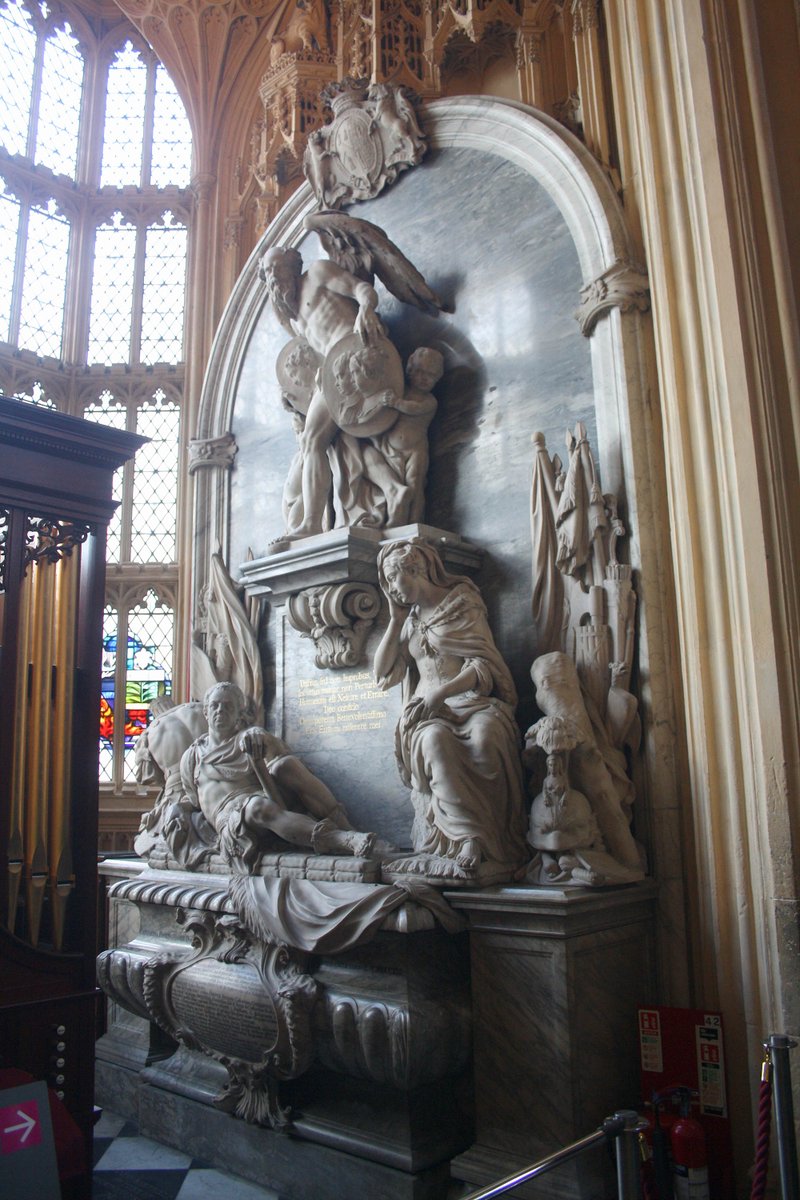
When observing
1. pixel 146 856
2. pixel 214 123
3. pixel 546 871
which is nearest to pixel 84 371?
pixel 214 123

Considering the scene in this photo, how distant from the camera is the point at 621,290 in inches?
211

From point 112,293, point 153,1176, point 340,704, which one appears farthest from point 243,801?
point 112,293

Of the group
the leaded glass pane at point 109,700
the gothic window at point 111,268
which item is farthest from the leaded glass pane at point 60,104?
the leaded glass pane at point 109,700

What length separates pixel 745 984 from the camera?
4176 millimetres

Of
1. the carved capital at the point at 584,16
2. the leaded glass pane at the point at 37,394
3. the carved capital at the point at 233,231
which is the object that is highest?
the carved capital at the point at 233,231

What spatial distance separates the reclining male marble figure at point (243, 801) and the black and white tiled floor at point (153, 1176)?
134cm

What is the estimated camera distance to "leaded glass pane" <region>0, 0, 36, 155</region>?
11.5 metres

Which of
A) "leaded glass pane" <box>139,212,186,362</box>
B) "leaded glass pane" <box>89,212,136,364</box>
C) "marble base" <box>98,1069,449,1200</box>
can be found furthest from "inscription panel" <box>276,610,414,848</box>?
"leaded glass pane" <box>89,212,136,364</box>

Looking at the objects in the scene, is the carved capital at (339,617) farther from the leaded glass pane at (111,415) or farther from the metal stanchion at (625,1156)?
the leaded glass pane at (111,415)

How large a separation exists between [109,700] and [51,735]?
281 inches

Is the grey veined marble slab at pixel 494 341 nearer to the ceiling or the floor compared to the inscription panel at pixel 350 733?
nearer to the ceiling

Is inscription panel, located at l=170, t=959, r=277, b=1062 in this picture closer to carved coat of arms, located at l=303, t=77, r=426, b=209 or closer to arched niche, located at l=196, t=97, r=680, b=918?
arched niche, located at l=196, t=97, r=680, b=918

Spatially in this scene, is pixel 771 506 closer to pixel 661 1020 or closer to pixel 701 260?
pixel 701 260

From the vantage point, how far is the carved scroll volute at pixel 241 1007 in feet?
13.9
